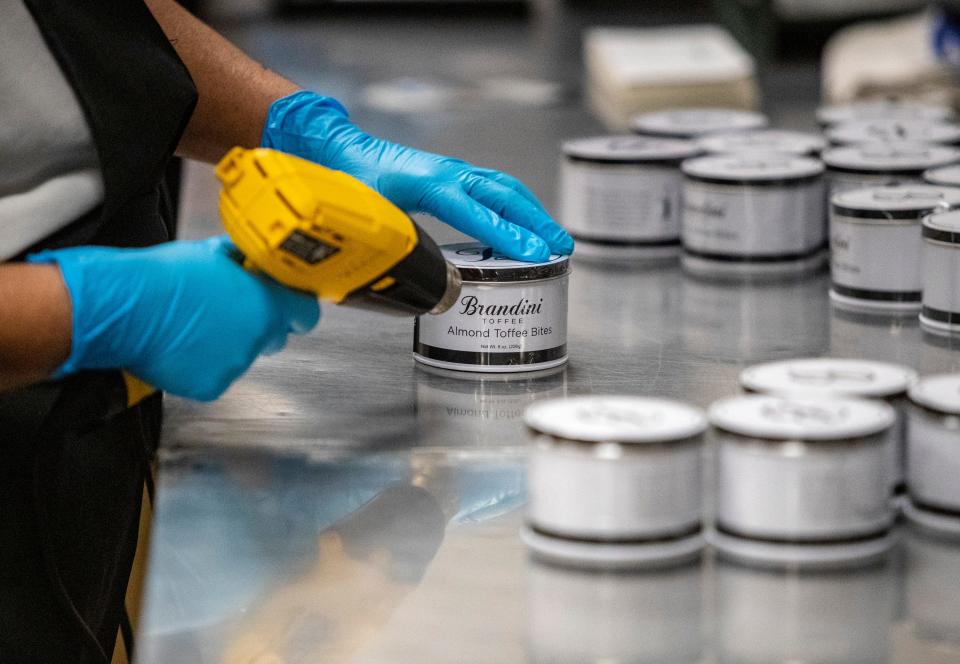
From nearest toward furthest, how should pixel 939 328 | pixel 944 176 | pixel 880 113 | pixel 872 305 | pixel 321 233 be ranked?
1. pixel 321 233
2. pixel 939 328
3. pixel 872 305
4. pixel 944 176
5. pixel 880 113

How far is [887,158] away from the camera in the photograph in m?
1.88

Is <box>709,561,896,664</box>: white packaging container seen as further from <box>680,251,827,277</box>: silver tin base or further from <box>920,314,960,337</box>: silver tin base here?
<box>680,251,827,277</box>: silver tin base

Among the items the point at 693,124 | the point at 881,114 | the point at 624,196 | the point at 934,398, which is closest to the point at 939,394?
the point at 934,398

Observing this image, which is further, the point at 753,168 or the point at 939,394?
the point at 753,168

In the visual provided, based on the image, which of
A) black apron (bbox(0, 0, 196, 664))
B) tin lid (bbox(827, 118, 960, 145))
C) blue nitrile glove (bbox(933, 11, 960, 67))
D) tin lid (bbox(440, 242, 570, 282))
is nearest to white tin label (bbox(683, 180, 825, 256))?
tin lid (bbox(827, 118, 960, 145))

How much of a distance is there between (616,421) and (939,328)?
71cm

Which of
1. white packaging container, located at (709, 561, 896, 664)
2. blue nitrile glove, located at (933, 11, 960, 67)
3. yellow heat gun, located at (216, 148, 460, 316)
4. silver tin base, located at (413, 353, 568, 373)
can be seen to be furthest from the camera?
blue nitrile glove, located at (933, 11, 960, 67)

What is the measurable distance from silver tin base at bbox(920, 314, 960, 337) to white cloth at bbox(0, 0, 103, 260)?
929 mm

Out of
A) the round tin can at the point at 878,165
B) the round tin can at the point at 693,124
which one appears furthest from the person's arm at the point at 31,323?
the round tin can at the point at 693,124

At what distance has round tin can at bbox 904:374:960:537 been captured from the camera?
1.00m

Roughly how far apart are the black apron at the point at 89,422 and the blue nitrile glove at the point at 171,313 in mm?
65

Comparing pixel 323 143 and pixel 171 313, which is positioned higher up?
pixel 323 143

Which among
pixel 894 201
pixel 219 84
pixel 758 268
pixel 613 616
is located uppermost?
pixel 219 84

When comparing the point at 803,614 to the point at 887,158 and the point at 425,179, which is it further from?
the point at 887,158
